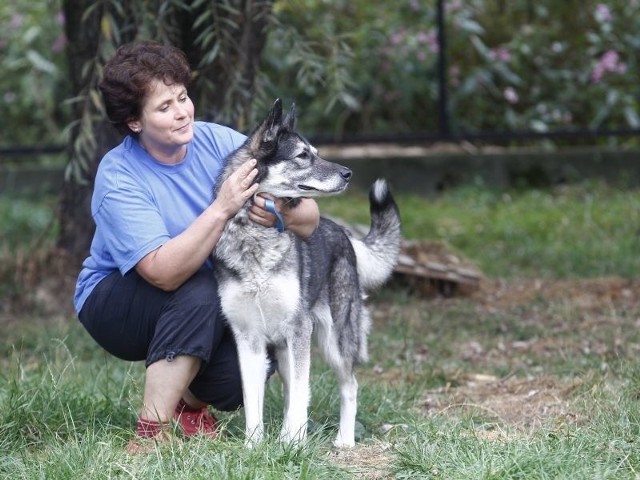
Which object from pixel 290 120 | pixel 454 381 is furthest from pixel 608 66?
pixel 290 120

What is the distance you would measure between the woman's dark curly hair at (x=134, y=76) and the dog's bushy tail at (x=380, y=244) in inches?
40.1

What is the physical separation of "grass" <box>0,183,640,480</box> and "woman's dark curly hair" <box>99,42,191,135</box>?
1.03 m

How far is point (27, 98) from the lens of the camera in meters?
9.70

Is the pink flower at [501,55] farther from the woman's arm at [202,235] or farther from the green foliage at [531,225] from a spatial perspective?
the woman's arm at [202,235]

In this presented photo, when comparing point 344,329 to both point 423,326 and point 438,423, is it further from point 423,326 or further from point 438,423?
point 423,326

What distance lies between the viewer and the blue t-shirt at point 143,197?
362 cm

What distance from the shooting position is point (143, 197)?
3672 millimetres

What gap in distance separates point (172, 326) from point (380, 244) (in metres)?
1.06

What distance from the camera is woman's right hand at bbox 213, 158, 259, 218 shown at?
352 cm

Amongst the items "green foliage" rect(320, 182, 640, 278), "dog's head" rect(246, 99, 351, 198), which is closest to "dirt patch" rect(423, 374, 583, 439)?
"dog's head" rect(246, 99, 351, 198)

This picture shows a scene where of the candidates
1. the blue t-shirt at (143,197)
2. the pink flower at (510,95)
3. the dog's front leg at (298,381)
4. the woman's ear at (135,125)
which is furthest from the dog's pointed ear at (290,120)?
the pink flower at (510,95)

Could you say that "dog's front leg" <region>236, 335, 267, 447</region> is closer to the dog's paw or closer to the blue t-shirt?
Answer: the dog's paw

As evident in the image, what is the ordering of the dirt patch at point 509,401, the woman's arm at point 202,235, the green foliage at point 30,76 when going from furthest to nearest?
the green foliage at point 30,76, the dirt patch at point 509,401, the woman's arm at point 202,235

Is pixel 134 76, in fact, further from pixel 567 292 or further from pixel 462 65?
pixel 462 65
